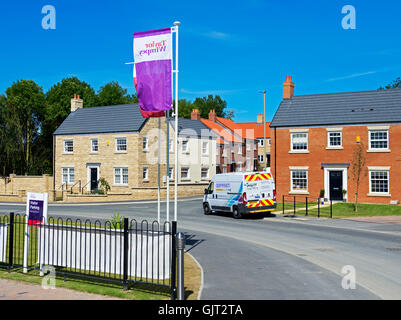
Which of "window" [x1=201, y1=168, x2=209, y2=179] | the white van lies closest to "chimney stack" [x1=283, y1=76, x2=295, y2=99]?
the white van

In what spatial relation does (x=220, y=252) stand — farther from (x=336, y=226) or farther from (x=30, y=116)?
(x=30, y=116)

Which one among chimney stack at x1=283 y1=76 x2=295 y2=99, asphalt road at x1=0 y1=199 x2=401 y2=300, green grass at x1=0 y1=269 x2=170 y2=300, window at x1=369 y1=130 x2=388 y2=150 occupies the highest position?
chimney stack at x1=283 y1=76 x2=295 y2=99

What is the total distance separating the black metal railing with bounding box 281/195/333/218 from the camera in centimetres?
2716

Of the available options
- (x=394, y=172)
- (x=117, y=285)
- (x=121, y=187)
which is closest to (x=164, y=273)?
(x=117, y=285)

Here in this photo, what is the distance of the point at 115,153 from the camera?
46.1m

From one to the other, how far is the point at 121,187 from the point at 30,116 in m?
22.3

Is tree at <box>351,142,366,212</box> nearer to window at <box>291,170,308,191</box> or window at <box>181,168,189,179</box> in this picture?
window at <box>291,170,308,191</box>

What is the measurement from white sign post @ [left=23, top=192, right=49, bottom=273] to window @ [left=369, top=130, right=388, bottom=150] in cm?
2751

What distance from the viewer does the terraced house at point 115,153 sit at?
1773 inches

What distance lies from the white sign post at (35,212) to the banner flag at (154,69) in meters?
4.83

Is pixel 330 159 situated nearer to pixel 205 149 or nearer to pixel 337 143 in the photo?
pixel 337 143

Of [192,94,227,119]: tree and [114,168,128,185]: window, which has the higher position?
[192,94,227,119]: tree

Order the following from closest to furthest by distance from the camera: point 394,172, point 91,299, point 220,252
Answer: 1. point 91,299
2. point 220,252
3. point 394,172

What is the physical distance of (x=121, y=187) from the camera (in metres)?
45.3
